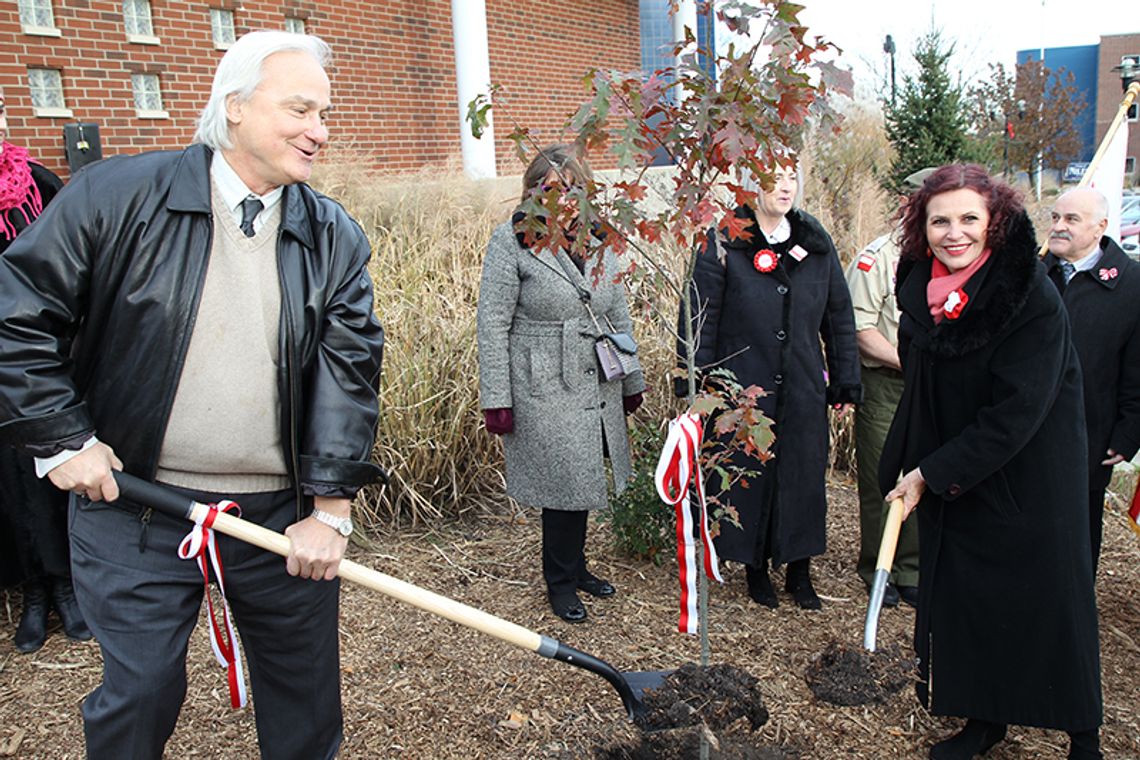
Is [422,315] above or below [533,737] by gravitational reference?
above

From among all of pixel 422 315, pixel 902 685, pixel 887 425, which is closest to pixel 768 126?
pixel 902 685

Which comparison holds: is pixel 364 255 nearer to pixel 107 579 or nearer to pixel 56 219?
pixel 56 219

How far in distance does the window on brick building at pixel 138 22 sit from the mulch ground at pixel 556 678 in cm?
631

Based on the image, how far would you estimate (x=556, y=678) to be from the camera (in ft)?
11.7

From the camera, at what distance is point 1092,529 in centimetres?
385

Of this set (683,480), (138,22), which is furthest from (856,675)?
(138,22)

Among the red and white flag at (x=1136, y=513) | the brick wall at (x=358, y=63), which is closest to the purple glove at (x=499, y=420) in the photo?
the brick wall at (x=358, y=63)

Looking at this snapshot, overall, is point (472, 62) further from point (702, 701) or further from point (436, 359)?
point (702, 701)

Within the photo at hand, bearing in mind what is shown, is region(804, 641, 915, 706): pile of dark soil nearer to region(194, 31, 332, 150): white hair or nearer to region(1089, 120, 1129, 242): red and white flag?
region(1089, 120, 1129, 242): red and white flag

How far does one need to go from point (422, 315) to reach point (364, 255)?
2843 mm

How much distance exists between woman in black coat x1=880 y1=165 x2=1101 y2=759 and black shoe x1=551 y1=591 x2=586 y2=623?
57.5 inches

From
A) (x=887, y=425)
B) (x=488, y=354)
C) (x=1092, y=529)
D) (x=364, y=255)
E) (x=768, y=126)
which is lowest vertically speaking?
(x=1092, y=529)

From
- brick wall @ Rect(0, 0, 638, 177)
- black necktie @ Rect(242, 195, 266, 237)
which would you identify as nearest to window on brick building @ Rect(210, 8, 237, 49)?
brick wall @ Rect(0, 0, 638, 177)

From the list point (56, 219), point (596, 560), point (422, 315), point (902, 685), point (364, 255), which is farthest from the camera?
point (422, 315)
